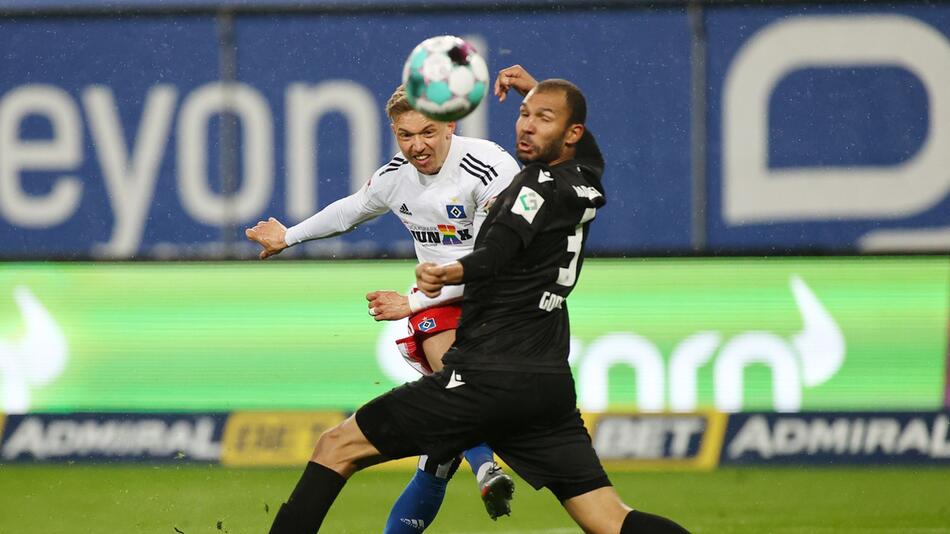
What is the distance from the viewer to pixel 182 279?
408 inches

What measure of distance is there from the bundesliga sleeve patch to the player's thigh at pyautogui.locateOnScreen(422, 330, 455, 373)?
4.96 feet

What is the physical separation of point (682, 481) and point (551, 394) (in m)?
4.08

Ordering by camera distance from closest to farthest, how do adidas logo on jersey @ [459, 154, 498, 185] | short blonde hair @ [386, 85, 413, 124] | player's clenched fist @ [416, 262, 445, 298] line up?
player's clenched fist @ [416, 262, 445, 298], short blonde hair @ [386, 85, 413, 124], adidas logo on jersey @ [459, 154, 498, 185]

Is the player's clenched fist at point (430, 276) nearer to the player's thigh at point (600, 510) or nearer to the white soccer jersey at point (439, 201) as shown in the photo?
the player's thigh at point (600, 510)

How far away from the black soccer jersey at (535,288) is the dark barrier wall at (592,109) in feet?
19.4

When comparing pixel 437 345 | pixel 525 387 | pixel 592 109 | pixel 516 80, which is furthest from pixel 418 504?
pixel 592 109

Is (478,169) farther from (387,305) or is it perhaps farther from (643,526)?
(643,526)

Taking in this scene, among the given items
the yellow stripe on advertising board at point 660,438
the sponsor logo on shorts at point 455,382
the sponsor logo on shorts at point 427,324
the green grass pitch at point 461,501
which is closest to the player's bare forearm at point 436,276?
the sponsor logo on shorts at point 455,382

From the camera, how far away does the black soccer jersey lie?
5.61 meters

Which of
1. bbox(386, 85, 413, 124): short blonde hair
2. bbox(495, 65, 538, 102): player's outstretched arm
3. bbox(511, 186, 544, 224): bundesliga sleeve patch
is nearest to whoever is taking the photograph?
bbox(511, 186, 544, 224): bundesliga sleeve patch

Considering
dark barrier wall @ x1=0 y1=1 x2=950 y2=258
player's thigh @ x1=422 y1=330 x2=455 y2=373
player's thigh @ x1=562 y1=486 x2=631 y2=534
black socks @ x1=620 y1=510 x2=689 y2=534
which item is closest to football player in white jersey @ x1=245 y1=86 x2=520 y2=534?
player's thigh @ x1=422 y1=330 x2=455 y2=373

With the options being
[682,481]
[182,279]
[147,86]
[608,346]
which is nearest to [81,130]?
[147,86]

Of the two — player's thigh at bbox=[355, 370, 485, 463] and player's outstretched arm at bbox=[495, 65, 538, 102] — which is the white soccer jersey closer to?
player's outstretched arm at bbox=[495, 65, 538, 102]

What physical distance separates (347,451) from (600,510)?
895 mm
